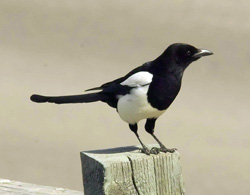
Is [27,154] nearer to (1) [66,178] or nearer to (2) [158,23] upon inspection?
(1) [66,178]

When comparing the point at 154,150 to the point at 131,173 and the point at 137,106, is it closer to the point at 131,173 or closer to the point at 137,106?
the point at 131,173

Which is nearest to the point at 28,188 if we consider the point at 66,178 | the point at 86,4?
the point at 66,178

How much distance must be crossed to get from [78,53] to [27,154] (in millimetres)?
2851

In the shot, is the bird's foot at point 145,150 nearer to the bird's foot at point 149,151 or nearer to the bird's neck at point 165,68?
the bird's foot at point 149,151

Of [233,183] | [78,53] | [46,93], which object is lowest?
[233,183]

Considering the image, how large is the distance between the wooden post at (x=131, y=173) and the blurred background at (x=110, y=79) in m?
3.48

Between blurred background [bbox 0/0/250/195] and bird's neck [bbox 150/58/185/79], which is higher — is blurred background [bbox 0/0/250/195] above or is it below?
above

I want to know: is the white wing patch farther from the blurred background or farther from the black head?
the blurred background

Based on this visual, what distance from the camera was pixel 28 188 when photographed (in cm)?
349

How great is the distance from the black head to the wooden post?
2.72ft

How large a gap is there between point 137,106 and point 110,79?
5.17m

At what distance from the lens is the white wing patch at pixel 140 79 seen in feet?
12.2

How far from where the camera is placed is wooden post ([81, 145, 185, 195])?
9.23 feet

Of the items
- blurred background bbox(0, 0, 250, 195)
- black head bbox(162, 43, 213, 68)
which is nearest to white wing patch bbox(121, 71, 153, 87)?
black head bbox(162, 43, 213, 68)
